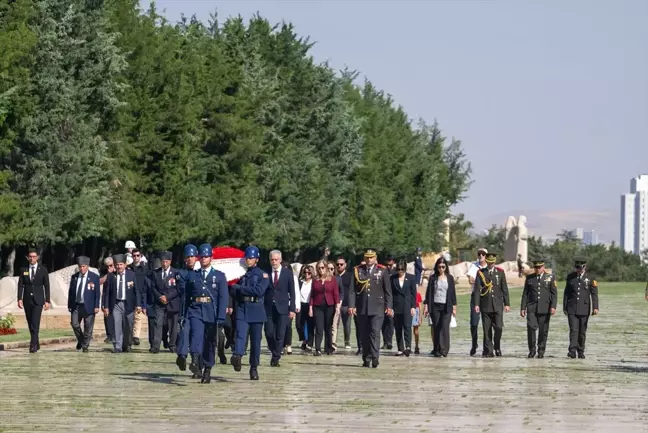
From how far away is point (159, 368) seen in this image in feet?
83.5

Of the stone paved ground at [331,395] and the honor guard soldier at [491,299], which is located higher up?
the honor guard soldier at [491,299]

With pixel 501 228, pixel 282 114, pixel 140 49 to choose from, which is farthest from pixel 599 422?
pixel 501 228

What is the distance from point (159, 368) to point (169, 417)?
805 centimetres

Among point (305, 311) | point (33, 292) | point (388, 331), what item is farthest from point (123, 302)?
point (388, 331)

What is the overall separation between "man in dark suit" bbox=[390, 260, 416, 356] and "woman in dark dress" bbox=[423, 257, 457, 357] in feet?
1.47

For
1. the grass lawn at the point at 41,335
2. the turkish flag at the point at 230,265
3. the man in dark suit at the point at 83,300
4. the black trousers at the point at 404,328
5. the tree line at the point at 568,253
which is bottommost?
the grass lawn at the point at 41,335

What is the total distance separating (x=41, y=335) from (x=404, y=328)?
8.23m

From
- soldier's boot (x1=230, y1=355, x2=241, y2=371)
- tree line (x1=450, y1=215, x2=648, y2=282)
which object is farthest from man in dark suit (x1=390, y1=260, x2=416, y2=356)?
tree line (x1=450, y1=215, x2=648, y2=282)

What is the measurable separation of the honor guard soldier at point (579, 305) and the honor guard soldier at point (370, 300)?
422 centimetres

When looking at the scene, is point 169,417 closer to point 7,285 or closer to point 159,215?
point 7,285

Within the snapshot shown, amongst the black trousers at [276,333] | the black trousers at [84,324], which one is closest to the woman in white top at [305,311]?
the black trousers at [84,324]

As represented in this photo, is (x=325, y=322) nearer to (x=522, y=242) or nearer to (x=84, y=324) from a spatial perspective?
(x=84, y=324)

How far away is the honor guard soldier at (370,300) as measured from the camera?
2662cm

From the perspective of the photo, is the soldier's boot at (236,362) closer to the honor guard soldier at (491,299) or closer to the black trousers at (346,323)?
the honor guard soldier at (491,299)
